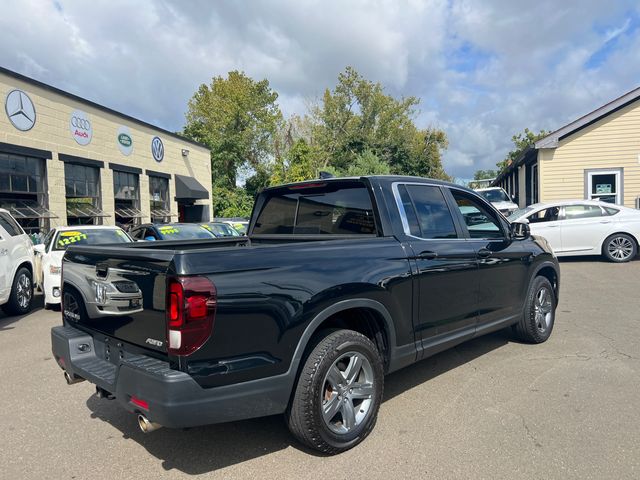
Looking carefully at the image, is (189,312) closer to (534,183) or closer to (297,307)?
(297,307)

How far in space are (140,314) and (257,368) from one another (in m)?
0.78

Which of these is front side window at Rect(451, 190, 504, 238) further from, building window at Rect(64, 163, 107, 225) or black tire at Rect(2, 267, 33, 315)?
building window at Rect(64, 163, 107, 225)

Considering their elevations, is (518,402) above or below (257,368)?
below

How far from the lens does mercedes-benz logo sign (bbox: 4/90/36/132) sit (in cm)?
1391

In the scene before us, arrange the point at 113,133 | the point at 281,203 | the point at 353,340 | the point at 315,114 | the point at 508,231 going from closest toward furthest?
the point at 353,340 < the point at 281,203 < the point at 508,231 < the point at 113,133 < the point at 315,114

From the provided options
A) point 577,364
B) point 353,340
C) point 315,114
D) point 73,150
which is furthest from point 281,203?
point 315,114

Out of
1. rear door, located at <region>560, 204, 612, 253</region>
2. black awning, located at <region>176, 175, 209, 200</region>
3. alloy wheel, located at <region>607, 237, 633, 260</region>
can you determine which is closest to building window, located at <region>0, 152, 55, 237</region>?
black awning, located at <region>176, 175, 209, 200</region>

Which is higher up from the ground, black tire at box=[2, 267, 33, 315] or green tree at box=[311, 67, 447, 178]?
green tree at box=[311, 67, 447, 178]

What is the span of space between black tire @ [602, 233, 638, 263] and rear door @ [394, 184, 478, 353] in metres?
9.55

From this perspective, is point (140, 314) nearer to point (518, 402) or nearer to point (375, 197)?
point (375, 197)

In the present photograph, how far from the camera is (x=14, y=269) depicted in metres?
7.76

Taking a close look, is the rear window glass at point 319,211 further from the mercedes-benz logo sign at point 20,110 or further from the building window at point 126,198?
the building window at point 126,198

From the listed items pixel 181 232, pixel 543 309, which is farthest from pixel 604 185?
pixel 181 232

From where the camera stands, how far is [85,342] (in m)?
3.34
